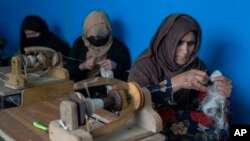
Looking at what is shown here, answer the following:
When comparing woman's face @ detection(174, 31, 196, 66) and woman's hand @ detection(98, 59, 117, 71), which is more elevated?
woman's face @ detection(174, 31, 196, 66)

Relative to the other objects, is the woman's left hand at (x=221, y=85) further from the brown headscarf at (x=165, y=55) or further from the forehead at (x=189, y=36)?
the forehead at (x=189, y=36)

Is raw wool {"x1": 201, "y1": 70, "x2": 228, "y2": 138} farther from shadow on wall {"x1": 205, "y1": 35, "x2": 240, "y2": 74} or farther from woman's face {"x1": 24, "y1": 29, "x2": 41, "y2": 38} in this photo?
woman's face {"x1": 24, "y1": 29, "x2": 41, "y2": 38}

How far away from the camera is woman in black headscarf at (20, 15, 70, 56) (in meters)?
3.38

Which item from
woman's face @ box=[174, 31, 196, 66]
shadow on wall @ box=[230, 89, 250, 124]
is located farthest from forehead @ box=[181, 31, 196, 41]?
shadow on wall @ box=[230, 89, 250, 124]

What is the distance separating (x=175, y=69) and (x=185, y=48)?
13cm

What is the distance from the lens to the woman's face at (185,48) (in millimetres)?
1786

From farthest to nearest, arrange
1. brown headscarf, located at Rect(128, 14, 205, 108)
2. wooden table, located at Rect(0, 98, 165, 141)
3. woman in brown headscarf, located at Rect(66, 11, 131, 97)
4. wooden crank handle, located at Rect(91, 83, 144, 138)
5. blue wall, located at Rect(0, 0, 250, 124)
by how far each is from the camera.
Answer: woman in brown headscarf, located at Rect(66, 11, 131, 97) → blue wall, located at Rect(0, 0, 250, 124) → brown headscarf, located at Rect(128, 14, 205, 108) → wooden table, located at Rect(0, 98, 165, 141) → wooden crank handle, located at Rect(91, 83, 144, 138)

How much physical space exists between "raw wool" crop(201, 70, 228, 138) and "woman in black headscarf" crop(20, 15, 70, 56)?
2.18 m

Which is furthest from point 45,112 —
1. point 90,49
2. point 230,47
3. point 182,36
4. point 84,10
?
point 84,10

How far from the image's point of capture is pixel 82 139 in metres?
1.00

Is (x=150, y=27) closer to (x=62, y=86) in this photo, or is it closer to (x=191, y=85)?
(x=62, y=86)

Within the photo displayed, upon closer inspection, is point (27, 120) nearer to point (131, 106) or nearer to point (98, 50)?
point (131, 106)

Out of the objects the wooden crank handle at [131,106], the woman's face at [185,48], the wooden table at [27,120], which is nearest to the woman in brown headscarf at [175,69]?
the woman's face at [185,48]

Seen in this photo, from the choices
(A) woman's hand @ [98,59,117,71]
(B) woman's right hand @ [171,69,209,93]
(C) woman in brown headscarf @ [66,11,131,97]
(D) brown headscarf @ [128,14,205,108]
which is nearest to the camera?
(B) woman's right hand @ [171,69,209,93]
